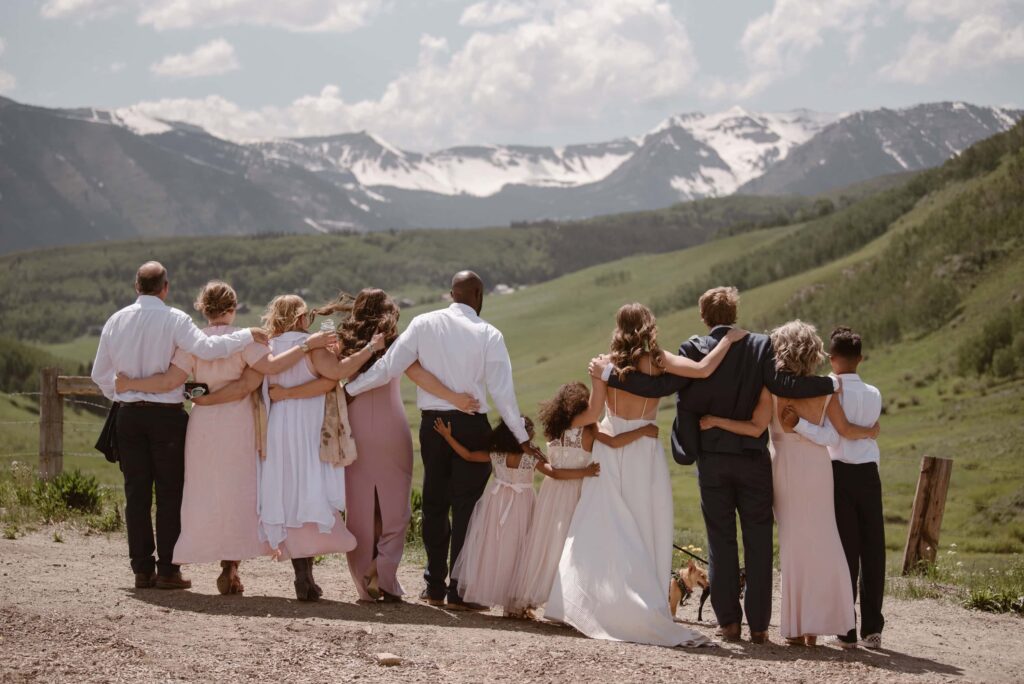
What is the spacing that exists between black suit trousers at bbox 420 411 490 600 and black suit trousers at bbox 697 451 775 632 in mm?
1776

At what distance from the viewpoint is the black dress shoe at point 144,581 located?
9.50 metres

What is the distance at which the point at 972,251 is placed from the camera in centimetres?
5403

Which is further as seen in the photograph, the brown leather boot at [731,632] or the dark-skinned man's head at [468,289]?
the dark-skinned man's head at [468,289]

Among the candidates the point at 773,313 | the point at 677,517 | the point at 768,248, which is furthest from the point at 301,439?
the point at 768,248

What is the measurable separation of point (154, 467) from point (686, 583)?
4364 millimetres

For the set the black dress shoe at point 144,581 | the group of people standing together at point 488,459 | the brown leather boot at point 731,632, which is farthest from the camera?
the black dress shoe at point 144,581

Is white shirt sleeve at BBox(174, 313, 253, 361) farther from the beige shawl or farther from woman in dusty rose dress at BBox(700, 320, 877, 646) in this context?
woman in dusty rose dress at BBox(700, 320, 877, 646)

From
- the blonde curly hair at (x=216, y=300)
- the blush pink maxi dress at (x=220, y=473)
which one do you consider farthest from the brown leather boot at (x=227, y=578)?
the blonde curly hair at (x=216, y=300)

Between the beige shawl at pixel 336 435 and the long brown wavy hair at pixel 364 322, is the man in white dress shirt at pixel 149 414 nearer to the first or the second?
the long brown wavy hair at pixel 364 322

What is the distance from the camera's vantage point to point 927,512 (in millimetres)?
13461

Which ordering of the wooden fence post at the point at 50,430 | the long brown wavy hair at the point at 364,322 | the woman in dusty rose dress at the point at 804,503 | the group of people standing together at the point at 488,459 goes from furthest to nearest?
the wooden fence post at the point at 50,430 → the long brown wavy hair at the point at 364,322 → the group of people standing together at the point at 488,459 → the woman in dusty rose dress at the point at 804,503

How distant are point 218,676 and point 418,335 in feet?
10.7

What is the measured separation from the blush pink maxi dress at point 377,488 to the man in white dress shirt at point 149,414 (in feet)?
3.44

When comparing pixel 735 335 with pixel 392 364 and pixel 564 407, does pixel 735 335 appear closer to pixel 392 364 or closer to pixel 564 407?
pixel 564 407
